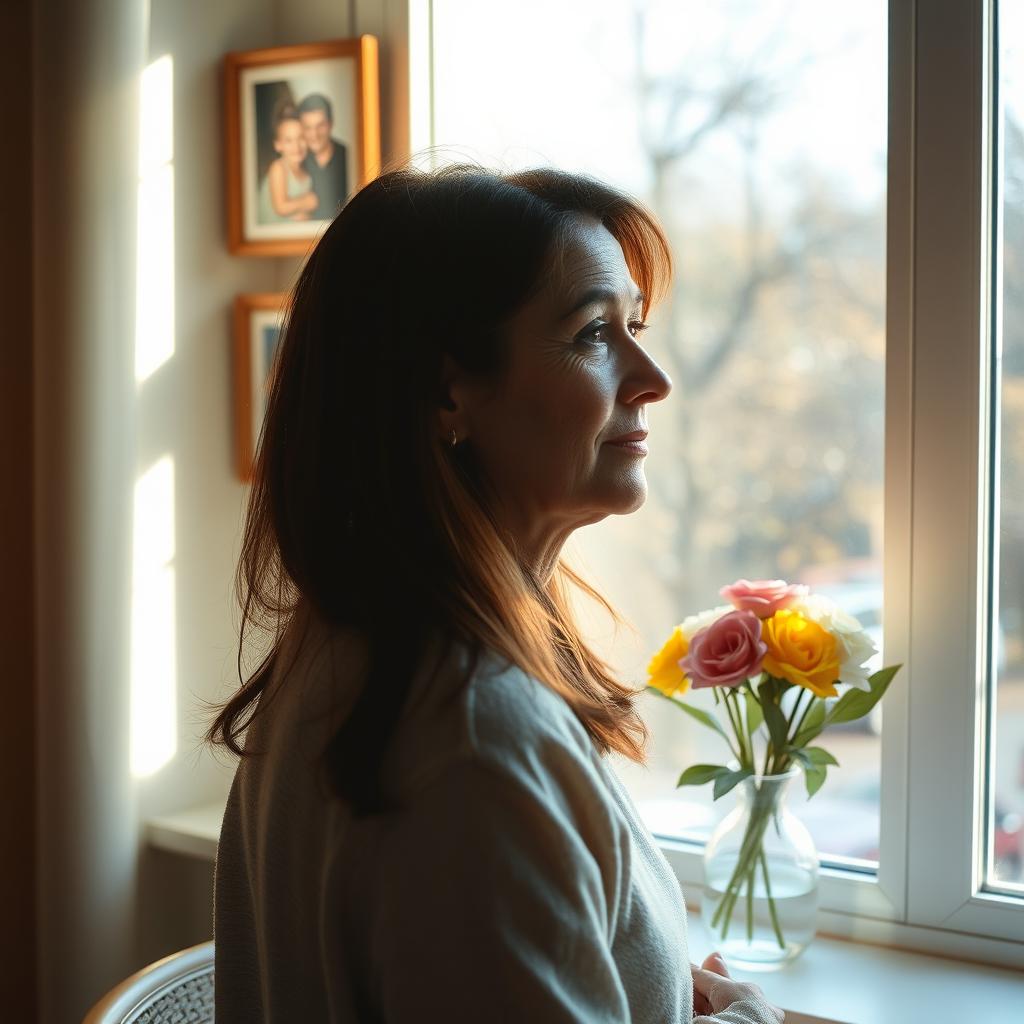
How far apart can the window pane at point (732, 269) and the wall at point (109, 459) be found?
0.35 metres

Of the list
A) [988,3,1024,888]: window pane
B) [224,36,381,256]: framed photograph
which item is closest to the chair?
[988,3,1024,888]: window pane

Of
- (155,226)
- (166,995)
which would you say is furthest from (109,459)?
(166,995)

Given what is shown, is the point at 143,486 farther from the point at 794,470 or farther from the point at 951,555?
the point at 951,555

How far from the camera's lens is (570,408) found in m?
1.06

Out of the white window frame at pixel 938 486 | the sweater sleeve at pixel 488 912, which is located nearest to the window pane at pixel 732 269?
the white window frame at pixel 938 486

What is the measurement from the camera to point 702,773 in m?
1.65

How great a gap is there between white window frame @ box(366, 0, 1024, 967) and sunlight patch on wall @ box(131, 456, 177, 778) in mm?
1204

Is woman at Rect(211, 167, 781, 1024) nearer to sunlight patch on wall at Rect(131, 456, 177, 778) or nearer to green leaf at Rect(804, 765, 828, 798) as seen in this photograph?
green leaf at Rect(804, 765, 828, 798)

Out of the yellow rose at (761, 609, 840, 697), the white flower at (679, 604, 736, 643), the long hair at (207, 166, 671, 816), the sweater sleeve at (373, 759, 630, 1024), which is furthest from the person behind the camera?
the white flower at (679, 604, 736, 643)

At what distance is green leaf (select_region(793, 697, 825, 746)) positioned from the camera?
64.7 inches

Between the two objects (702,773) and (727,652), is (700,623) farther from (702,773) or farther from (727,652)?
(702,773)

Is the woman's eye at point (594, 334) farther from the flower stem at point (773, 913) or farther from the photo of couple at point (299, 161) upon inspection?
the photo of couple at point (299, 161)

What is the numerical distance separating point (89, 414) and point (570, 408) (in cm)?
118

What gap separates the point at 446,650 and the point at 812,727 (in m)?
0.92
